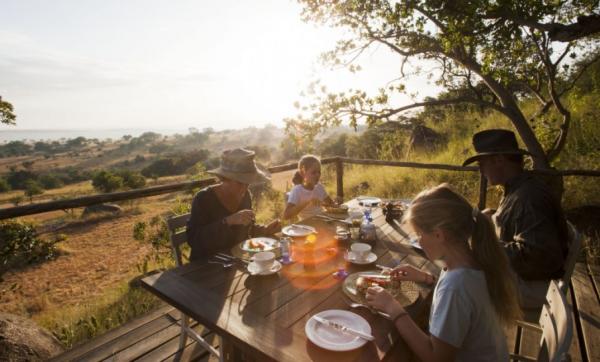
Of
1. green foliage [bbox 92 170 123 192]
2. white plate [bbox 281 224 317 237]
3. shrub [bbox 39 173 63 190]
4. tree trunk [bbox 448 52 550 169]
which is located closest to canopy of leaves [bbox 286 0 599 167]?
tree trunk [bbox 448 52 550 169]

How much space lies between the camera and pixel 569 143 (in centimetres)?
713

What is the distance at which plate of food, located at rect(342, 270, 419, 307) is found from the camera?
5.48ft

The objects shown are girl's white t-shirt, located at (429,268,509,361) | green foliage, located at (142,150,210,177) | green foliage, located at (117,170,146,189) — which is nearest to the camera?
girl's white t-shirt, located at (429,268,509,361)

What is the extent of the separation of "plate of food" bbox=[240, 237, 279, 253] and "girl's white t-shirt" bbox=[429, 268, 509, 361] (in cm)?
131

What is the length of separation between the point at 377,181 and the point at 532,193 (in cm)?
624

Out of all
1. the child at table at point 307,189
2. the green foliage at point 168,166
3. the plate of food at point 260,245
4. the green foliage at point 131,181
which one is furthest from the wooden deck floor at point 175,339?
the green foliage at point 168,166

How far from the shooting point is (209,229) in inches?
94.7

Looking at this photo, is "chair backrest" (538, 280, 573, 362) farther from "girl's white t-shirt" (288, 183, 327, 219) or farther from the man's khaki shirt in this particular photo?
"girl's white t-shirt" (288, 183, 327, 219)

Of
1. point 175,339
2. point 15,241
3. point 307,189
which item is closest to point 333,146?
point 307,189

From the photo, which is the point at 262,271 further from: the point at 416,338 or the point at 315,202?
the point at 315,202

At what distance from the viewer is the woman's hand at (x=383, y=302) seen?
1414mm

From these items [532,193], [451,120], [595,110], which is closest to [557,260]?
[532,193]

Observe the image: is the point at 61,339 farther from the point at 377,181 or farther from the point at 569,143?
the point at 569,143

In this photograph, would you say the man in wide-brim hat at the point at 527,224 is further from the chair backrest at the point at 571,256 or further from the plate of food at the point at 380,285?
the plate of food at the point at 380,285
